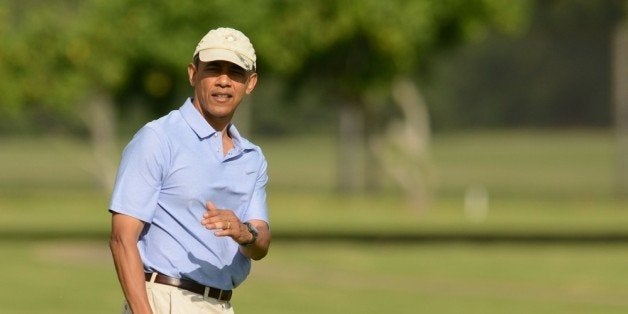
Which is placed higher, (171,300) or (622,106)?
(622,106)

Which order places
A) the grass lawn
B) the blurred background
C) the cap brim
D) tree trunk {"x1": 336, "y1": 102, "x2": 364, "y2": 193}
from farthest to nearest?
tree trunk {"x1": 336, "y1": 102, "x2": 364, "y2": 193}
the blurred background
the grass lawn
the cap brim

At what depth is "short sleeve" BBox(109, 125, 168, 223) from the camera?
7547 mm

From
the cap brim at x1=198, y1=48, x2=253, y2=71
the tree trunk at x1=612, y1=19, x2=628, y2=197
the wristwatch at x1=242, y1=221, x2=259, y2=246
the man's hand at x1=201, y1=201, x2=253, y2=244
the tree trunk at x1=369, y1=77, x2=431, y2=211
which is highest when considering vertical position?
the tree trunk at x1=612, y1=19, x2=628, y2=197

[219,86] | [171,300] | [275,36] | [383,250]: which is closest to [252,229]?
[171,300]

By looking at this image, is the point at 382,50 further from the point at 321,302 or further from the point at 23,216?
the point at 23,216

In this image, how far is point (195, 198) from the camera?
304 inches

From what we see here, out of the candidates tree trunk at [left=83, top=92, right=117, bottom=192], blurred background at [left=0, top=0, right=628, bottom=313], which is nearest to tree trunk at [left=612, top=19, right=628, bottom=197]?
blurred background at [left=0, top=0, right=628, bottom=313]

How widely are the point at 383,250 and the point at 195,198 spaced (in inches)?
1106

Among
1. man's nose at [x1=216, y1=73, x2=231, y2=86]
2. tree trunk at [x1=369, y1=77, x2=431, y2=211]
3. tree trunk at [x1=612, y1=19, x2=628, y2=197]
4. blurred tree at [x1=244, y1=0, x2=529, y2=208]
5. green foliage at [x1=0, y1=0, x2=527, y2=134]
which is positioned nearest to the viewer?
man's nose at [x1=216, y1=73, x2=231, y2=86]

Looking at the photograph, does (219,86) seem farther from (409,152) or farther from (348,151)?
(348,151)

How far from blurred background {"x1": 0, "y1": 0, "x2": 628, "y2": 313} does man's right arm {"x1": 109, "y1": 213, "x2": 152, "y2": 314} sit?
14328 millimetres

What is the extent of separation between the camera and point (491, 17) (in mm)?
36562

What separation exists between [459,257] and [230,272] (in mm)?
25882

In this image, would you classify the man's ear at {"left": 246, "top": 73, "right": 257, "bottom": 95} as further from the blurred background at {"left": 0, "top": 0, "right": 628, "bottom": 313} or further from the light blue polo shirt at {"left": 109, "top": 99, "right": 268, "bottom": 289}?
the blurred background at {"left": 0, "top": 0, "right": 628, "bottom": 313}
